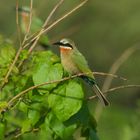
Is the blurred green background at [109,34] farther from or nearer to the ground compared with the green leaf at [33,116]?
nearer to the ground

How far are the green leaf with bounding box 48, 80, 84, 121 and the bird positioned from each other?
288 millimetres

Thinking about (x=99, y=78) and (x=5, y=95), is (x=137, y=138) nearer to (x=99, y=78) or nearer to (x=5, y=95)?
(x=5, y=95)

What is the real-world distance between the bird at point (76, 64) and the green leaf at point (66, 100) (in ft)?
0.95

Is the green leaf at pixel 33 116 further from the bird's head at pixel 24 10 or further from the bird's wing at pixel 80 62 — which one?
the bird's head at pixel 24 10

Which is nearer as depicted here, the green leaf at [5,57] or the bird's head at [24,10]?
the green leaf at [5,57]

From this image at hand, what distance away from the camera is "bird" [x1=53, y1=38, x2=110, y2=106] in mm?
3736

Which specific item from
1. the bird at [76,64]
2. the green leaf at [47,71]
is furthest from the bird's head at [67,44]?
the green leaf at [47,71]

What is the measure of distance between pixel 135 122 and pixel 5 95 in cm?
166

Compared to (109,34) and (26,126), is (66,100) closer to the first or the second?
(26,126)

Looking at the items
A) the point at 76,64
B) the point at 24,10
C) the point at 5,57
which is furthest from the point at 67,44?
the point at 24,10

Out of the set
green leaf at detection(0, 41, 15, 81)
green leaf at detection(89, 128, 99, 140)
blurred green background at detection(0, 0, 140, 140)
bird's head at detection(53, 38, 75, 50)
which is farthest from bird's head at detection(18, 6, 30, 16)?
blurred green background at detection(0, 0, 140, 140)

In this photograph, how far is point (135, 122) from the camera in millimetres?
5277

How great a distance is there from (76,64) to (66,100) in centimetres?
69

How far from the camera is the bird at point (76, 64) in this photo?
3736mm
